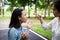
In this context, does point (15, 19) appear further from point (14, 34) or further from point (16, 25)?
point (14, 34)

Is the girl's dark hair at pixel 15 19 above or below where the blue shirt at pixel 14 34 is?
above

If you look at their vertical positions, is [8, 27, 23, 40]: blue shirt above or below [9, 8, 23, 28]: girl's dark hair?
below

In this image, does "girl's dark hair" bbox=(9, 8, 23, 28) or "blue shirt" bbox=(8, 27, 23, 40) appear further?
"girl's dark hair" bbox=(9, 8, 23, 28)

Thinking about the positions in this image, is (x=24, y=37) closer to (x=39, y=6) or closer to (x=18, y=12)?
(x=18, y=12)

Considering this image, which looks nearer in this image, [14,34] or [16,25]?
[14,34]

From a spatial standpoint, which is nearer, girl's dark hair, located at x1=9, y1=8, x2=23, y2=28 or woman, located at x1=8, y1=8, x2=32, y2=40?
woman, located at x1=8, y1=8, x2=32, y2=40

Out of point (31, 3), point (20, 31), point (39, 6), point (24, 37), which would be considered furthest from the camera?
point (39, 6)

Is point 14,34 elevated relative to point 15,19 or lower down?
lower down

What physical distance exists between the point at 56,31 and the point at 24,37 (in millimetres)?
407

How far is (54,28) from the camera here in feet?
8.36

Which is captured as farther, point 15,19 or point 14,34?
point 15,19

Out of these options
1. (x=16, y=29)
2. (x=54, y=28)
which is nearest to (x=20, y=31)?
(x=16, y=29)

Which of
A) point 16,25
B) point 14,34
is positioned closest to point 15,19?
point 16,25

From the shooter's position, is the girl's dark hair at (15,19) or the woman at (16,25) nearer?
the woman at (16,25)
